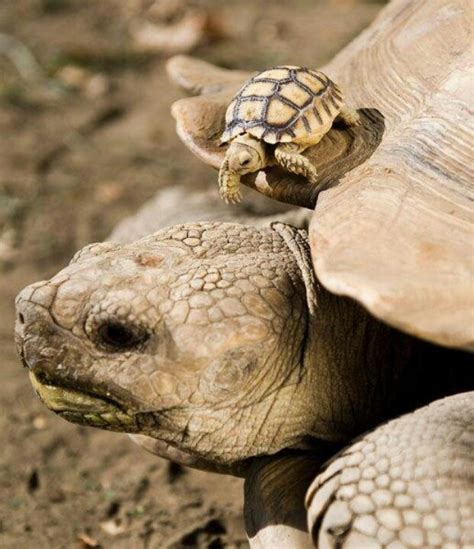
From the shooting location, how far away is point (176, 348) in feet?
7.61

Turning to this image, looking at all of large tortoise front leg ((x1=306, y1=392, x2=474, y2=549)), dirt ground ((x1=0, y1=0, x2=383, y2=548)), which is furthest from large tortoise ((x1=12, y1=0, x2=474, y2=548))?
dirt ground ((x1=0, y1=0, x2=383, y2=548))

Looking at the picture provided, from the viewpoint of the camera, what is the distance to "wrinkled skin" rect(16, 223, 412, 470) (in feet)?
7.67

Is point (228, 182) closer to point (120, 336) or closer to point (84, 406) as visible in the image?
point (120, 336)

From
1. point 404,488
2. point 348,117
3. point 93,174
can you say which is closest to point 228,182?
point 348,117

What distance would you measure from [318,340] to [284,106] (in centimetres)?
59

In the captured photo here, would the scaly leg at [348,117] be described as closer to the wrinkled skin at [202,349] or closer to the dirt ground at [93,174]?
the wrinkled skin at [202,349]

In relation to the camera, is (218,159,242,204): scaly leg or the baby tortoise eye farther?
(218,159,242,204): scaly leg

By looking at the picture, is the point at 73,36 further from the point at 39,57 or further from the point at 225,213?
the point at 225,213

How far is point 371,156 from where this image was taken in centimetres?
245

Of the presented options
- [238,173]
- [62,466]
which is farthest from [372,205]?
[62,466]

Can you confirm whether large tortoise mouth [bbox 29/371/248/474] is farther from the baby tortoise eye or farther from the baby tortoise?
the baby tortoise

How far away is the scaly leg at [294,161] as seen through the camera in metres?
2.46

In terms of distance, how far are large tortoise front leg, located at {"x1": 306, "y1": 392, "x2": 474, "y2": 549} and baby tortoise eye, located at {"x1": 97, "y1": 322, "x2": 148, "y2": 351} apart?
544 mm

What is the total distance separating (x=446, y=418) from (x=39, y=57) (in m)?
4.98
